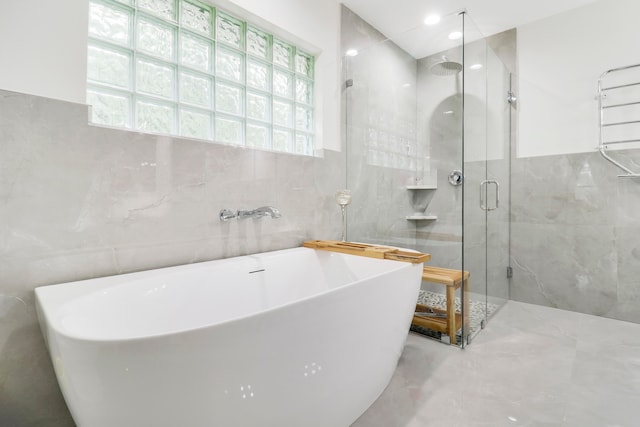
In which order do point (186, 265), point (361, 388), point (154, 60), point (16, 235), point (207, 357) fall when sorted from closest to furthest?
point (207, 357)
point (16, 235)
point (361, 388)
point (186, 265)
point (154, 60)

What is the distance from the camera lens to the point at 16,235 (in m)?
1.08

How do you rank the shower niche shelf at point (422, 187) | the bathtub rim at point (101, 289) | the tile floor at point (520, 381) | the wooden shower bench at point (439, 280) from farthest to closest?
the shower niche shelf at point (422, 187) < the wooden shower bench at point (439, 280) < the tile floor at point (520, 381) < the bathtub rim at point (101, 289)

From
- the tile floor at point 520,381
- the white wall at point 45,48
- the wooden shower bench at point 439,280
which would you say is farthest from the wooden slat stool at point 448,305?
the white wall at point 45,48

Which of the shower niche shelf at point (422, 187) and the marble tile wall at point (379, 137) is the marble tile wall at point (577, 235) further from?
the marble tile wall at point (379, 137)

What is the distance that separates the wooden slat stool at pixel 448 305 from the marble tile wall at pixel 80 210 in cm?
121

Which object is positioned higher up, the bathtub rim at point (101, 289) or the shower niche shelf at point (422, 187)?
the shower niche shelf at point (422, 187)

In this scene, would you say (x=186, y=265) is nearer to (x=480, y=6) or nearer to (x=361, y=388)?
(x=361, y=388)

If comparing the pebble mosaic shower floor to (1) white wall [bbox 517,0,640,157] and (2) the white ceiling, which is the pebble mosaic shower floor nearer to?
(1) white wall [bbox 517,0,640,157]

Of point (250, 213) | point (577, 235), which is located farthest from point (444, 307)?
point (250, 213)

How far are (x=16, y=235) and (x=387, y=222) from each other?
213 centimetres

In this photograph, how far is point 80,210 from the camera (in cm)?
122

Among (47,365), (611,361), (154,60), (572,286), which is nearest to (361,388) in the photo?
(47,365)

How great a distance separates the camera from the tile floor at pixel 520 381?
1.25m

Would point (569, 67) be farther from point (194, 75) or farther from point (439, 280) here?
point (194, 75)
